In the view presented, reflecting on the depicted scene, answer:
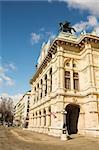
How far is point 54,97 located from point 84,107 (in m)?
4.81

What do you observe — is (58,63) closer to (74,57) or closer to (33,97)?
(74,57)

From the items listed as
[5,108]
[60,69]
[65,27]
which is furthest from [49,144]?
[5,108]

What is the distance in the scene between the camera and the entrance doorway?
2773cm

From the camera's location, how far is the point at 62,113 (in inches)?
925

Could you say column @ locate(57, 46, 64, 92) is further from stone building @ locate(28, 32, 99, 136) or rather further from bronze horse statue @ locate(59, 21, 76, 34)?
bronze horse statue @ locate(59, 21, 76, 34)

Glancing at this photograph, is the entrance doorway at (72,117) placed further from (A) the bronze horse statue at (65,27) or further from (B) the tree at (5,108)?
(B) the tree at (5,108)

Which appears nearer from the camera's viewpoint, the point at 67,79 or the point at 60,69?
the point at 60,69

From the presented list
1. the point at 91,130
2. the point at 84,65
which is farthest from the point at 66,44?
the point at 91,130

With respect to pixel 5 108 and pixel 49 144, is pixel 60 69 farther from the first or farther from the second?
pixel 5 108

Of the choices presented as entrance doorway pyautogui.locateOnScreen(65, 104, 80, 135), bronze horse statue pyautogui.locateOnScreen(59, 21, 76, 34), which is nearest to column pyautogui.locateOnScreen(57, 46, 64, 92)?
entrance doorway pyautogui.locateOnScreen(65, 104, 80, 135)

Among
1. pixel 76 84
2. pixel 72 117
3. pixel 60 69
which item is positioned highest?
pixel 60 69

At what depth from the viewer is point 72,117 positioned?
2928 cm

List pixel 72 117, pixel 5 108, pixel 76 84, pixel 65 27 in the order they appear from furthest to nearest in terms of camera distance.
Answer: pixel 5 108 → pixel 65 27 → pixel 72 117 → pixel 76 84

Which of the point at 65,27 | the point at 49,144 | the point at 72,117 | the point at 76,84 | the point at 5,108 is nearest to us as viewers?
the point at 49,144
